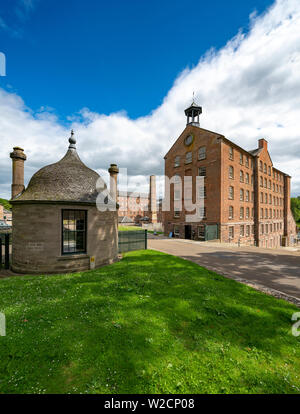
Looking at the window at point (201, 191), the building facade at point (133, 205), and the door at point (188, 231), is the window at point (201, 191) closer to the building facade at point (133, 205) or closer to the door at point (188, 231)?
the door at point (188, 231)

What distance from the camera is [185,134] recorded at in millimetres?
30859

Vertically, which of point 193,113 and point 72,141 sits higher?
point 193,113

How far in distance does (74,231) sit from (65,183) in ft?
9.67

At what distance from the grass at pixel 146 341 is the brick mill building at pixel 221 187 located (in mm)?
19871

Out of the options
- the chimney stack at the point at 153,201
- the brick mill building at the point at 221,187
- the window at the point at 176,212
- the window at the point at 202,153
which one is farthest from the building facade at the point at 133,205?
the window at the point at 202,153

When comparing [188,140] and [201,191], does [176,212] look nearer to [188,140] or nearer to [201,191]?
[201,191]

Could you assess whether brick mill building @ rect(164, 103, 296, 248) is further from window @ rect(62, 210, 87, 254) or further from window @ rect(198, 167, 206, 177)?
window @ rect(62, 210, 87, 254)

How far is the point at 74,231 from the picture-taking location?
1082cm

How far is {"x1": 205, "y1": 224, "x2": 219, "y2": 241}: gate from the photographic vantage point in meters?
25.1

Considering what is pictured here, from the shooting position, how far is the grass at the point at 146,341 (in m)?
3.36

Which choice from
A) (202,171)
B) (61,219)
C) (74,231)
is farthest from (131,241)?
(202,171)

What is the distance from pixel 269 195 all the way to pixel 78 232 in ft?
134

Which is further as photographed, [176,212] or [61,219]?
[176,212]

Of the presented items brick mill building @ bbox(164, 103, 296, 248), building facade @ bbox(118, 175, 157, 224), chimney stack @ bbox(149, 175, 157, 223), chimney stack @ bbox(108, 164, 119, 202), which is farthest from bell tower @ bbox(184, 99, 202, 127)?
building facade @ bbox(118, 175, 157, 224)
